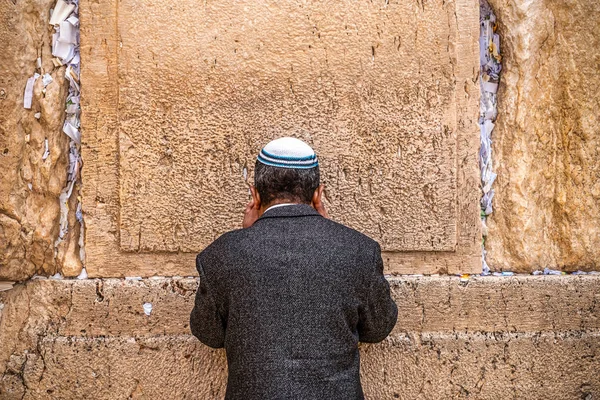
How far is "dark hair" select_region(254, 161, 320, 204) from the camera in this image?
7.47ft

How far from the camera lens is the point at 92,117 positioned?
2990mm

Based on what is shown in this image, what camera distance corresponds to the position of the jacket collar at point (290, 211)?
2203 mm

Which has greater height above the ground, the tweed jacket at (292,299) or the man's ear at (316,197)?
the man's ear at (316,197)

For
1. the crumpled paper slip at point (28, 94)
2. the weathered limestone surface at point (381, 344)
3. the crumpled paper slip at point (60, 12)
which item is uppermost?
the crumpled paper slip at point (60, 12)

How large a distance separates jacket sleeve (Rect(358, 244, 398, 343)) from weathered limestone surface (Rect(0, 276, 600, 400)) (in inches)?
23.8

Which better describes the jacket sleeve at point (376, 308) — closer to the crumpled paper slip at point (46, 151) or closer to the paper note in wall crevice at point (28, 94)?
the crumpled paper slip at point (46, 151)

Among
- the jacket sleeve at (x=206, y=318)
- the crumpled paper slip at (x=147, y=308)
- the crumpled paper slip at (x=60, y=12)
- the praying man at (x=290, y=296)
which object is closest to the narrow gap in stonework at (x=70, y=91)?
the crumpled paper slip at (x=60, y=12)

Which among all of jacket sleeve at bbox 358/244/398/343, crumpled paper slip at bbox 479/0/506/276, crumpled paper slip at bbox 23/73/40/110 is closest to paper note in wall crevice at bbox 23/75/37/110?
crumpled paper slip at bbox 23/73/40/110

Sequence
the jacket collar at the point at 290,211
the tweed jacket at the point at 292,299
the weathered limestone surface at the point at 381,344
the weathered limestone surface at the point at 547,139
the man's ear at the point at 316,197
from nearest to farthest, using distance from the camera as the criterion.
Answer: the tweed jacket at the point at 292,299
the jacket collar at the point at 290,211
the man's ear at the point at 316,197
the weathered limestone surface at the point at 381,344
the weathered limestone surface at the point at 547,139

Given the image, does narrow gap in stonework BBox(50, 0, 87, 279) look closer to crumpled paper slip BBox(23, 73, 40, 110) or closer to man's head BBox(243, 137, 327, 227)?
crumpled paper slip BBox(23, 73, 40, 110)

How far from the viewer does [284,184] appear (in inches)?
89.7

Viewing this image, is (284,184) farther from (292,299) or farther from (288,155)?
(292,299)

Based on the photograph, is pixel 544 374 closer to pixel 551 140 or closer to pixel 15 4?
pixel 551 140

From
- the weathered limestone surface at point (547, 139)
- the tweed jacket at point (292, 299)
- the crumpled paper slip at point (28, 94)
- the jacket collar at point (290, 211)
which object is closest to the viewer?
the tweed jacket at point (292, 299)
